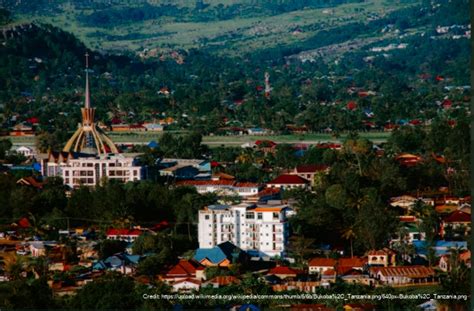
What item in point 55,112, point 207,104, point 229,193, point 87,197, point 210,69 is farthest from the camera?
point 210,69

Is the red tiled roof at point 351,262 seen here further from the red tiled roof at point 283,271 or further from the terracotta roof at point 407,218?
the terracotta roof at point 407,218

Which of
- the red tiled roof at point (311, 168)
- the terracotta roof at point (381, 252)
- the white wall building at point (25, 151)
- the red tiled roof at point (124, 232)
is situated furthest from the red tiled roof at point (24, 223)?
the white wall building at point (25, 151)

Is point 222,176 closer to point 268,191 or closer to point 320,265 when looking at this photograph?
point 268,191

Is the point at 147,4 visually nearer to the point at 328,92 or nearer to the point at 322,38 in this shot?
the point at 328,92

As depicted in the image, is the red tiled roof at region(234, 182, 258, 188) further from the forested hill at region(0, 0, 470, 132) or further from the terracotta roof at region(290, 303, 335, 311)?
the forested hill at region(0, 0, 470, 132)

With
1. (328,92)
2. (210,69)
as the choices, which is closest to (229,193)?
(328,92)

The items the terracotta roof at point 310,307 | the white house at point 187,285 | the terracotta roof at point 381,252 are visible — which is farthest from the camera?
the terracotta roof at point 381,252

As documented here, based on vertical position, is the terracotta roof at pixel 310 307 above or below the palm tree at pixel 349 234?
below
